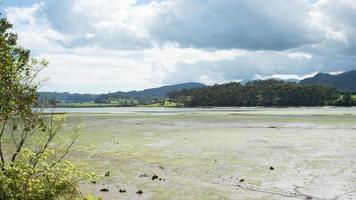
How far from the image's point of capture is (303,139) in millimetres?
42500

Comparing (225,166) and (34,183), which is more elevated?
(34,183)

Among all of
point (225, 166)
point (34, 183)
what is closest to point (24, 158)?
point (34, 183)

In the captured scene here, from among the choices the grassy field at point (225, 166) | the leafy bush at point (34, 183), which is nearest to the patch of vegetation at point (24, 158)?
the leafy bush at point (34, 183)

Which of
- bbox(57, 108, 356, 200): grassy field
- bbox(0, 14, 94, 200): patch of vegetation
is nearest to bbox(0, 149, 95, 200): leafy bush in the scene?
bbox(0, 14, 94, 200): patch of vegetation

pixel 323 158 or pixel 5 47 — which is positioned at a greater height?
pixel 5 47

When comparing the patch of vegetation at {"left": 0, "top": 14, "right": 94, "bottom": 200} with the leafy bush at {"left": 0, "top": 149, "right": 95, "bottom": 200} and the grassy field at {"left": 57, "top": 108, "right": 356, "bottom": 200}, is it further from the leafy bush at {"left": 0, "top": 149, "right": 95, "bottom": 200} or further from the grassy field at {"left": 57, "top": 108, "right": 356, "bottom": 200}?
the grassy field at {"left": 57, "top": 108, "right": 356, "bottom": 200}

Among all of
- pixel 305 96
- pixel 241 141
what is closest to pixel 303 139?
pixel 241 141

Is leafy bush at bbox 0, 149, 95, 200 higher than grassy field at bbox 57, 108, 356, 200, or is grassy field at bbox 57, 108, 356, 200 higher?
leafy bush at bbox 0, 149, 95, 200

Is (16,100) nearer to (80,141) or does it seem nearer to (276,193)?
(276,193)

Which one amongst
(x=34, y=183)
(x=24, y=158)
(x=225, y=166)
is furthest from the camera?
(x=225, y=166)

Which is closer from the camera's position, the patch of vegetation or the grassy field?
the patch of vegetation

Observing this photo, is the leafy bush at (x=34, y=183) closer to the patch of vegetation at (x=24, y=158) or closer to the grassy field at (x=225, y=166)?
the patch of vegetation at (x=24, y=158)

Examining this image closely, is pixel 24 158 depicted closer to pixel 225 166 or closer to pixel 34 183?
pixel 34 183

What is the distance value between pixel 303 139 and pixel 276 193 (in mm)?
23291
